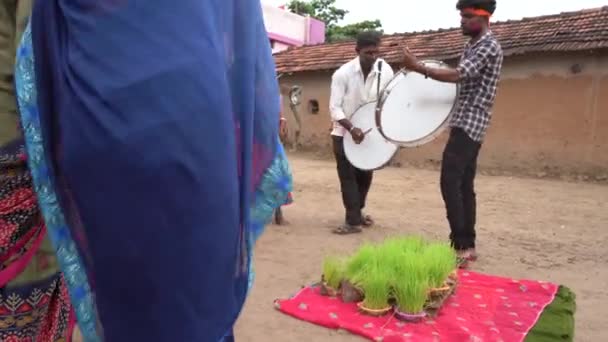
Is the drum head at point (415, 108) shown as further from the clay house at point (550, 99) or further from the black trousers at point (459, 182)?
the clay house at point (550, 99)

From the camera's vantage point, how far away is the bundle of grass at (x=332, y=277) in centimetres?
318

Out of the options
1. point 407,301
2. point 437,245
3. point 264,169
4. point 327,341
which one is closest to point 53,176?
point 264,169

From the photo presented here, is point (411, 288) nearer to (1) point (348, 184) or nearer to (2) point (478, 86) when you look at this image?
(2) point (478, 86)

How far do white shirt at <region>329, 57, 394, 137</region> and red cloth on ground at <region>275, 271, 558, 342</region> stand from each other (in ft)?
6.34

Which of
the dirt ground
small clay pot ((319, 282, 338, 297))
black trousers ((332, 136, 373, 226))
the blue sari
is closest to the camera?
the blue sari

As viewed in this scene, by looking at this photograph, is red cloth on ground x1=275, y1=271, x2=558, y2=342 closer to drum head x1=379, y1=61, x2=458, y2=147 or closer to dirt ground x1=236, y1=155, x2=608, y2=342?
dirt ground x1=236, y1=155, x2=608, y2=342

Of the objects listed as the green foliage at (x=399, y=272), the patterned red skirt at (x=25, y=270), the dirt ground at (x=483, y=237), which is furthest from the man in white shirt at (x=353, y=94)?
the patterned red skirt at (x=25, y=270)

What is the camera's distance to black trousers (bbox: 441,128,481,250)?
3.71 meters

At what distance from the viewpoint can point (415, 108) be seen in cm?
387

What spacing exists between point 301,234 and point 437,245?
5.67ft

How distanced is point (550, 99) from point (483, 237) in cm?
544

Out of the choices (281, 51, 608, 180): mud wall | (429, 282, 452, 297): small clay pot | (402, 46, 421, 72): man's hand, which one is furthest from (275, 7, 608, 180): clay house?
(429, 282, 452, 297): small clay pot

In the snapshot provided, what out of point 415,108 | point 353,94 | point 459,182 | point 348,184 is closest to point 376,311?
point 459,182

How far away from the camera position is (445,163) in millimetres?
3754
